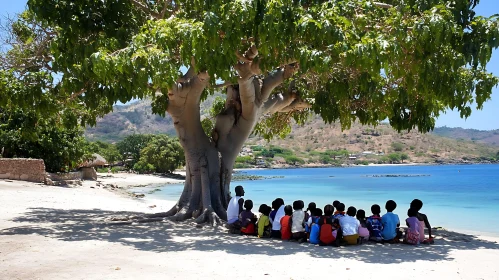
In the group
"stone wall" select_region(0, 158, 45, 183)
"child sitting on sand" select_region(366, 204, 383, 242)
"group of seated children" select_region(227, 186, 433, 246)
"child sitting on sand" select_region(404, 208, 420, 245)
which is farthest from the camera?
"stone wall" select_region(0, 158, 45, 183)

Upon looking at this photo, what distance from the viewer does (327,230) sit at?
29.7 ft

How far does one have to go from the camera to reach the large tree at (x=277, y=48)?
805cm

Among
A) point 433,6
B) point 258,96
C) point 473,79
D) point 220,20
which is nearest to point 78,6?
point 220,20

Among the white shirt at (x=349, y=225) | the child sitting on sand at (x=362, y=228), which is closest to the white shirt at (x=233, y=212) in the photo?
the white shirt at (x=349, y=225)

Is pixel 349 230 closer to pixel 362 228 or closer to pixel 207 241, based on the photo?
pixel 362 228

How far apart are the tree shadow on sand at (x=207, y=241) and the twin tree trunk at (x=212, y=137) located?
3.26 feet

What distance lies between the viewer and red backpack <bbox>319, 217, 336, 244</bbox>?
900cm

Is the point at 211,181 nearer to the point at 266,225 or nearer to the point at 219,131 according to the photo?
the point at 219,131

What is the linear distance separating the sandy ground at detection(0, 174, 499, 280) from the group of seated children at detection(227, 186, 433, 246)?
0.95 ft

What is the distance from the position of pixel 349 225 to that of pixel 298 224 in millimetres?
976

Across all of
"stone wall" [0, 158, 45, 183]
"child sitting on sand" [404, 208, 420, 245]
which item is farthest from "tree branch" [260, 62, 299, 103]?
"stone wall" [0, 158, 45, 183]

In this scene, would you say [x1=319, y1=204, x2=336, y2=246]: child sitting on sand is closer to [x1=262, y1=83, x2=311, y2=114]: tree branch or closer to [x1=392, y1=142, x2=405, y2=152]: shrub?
[x1=262, y1=83, x2=311, y2=114]: tree branch

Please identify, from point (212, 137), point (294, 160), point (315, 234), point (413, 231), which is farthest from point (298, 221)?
point (294, 160)

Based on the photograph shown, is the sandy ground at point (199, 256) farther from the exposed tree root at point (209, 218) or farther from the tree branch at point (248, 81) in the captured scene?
the tree branch at point (248, 81)
